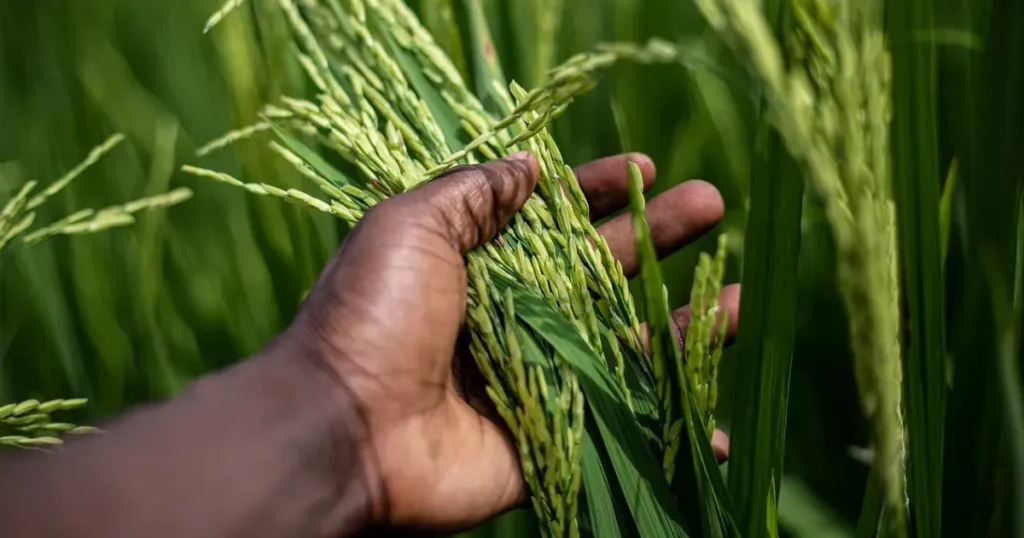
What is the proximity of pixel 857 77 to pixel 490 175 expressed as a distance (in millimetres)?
442

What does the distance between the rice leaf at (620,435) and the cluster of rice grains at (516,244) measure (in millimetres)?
11

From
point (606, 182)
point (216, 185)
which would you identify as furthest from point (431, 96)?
point (216, 185)

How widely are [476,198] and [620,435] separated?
300 mm

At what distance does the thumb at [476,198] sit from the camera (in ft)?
2.55

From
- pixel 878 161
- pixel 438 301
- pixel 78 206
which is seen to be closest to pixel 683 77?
pixel 438 301

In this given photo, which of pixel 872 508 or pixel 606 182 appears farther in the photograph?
pixel 606 182

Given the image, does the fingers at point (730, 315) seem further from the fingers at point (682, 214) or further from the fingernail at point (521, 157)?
the fingernail at point (521, 157)

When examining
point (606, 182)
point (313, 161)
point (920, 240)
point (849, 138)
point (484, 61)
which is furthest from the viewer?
point (606, 182)

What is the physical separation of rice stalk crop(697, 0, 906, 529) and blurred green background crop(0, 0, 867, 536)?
488 mm

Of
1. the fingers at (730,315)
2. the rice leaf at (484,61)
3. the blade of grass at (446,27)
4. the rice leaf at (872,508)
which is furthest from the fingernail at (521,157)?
the rice leaf at (872,508)

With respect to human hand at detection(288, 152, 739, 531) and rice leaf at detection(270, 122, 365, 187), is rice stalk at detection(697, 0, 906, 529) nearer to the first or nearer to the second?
human hand at detection(288, 152, 739, 531)

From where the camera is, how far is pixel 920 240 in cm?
55

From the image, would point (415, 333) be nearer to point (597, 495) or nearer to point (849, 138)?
point (597, 495)

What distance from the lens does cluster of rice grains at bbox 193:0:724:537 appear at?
60cm
